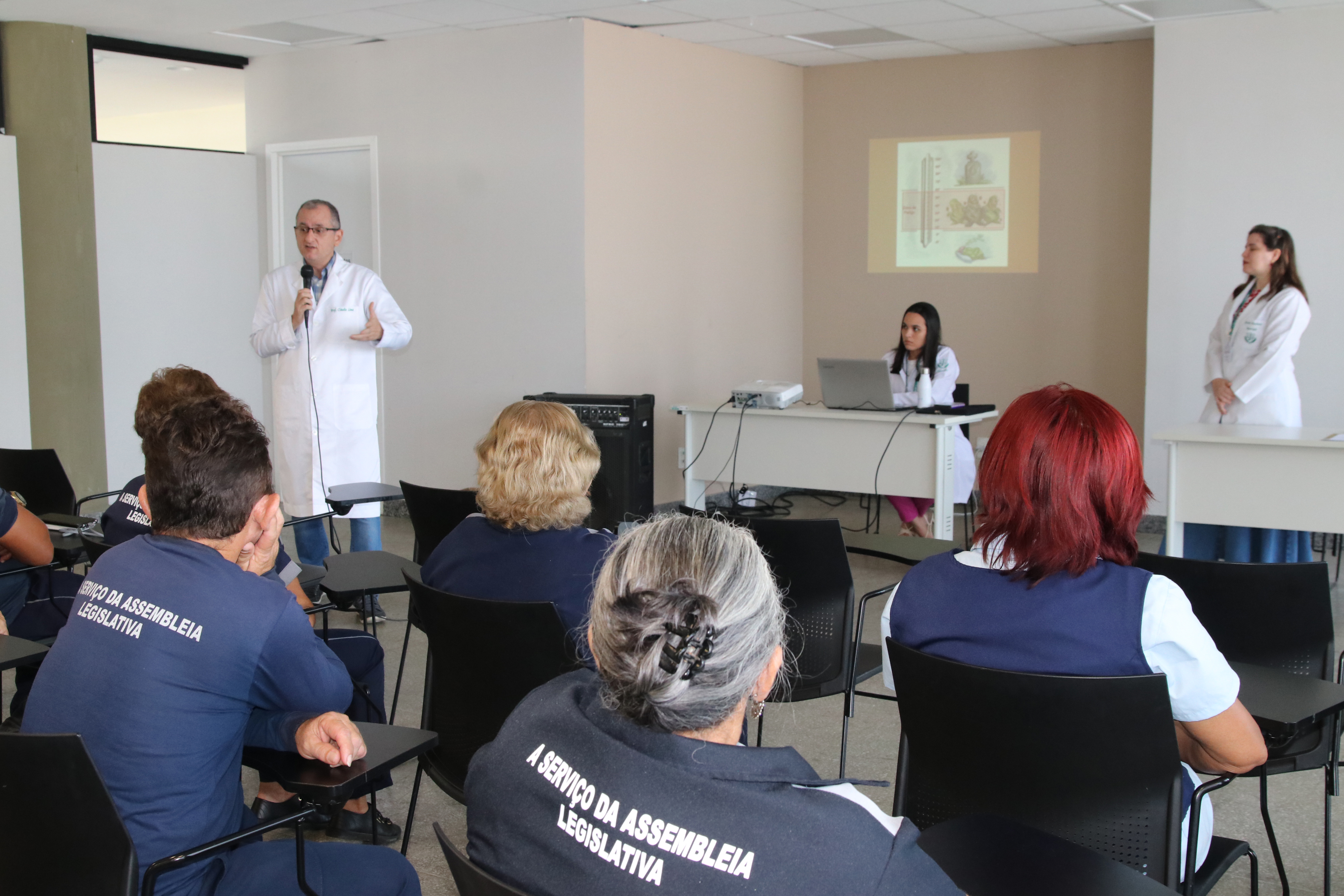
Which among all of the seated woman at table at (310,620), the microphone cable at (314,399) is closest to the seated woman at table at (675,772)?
the seated woman at table at (310,620)

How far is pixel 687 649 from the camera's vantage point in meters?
1.06

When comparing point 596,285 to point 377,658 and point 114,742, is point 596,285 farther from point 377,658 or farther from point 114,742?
point 114,742

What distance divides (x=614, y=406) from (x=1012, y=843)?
14.9ft

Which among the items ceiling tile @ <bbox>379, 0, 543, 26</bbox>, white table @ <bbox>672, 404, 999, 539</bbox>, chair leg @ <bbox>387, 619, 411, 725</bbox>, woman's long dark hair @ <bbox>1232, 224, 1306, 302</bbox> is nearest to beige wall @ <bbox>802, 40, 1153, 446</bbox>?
white table @ <bbox>672, 404, 999, 539</bbox>

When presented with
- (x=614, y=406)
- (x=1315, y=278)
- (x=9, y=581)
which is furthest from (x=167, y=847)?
(x=1315, y=278)

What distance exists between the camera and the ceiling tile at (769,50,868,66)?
721cm

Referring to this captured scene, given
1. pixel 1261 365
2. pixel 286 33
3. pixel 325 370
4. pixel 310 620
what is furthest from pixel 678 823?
pixel 286 33

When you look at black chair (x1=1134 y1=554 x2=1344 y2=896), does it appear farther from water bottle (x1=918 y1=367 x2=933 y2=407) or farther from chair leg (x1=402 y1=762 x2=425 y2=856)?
water bottle (x1=918 y1=367 x2=933 y2=407)

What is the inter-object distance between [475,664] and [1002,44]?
5.92 m

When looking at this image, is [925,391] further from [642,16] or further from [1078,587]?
[1078,587]

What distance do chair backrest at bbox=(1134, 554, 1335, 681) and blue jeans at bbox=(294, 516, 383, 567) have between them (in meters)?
3.14

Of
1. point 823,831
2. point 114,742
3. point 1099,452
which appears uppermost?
point 1099,452

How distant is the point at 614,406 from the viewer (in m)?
5.92

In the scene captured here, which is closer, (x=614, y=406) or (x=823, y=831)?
(x=823, y=831)
